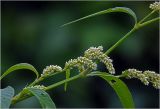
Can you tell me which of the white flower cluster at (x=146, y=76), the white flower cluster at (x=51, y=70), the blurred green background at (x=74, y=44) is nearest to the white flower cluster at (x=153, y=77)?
the white flower cluster at (x=146, y=76)

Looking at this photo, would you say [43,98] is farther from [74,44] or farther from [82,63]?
[74,44]

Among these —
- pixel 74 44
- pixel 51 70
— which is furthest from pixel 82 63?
pixel 74 44

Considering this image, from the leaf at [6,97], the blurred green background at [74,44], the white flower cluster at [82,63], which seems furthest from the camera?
the blurred green background at [74,44]

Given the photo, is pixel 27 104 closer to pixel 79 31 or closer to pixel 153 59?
pixel 79 31

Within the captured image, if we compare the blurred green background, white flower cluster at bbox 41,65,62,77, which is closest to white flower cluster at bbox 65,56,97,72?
white flower cluster at bbox 41,65,62,77

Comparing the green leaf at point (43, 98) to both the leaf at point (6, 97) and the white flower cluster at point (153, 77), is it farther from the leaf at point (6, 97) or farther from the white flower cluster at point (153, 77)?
the white flower cluster at point (153, 77)

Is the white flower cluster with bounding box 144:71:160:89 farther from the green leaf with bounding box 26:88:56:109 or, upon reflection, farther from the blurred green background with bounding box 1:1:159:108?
the blurred green background with bounding box 1:1:159:108
